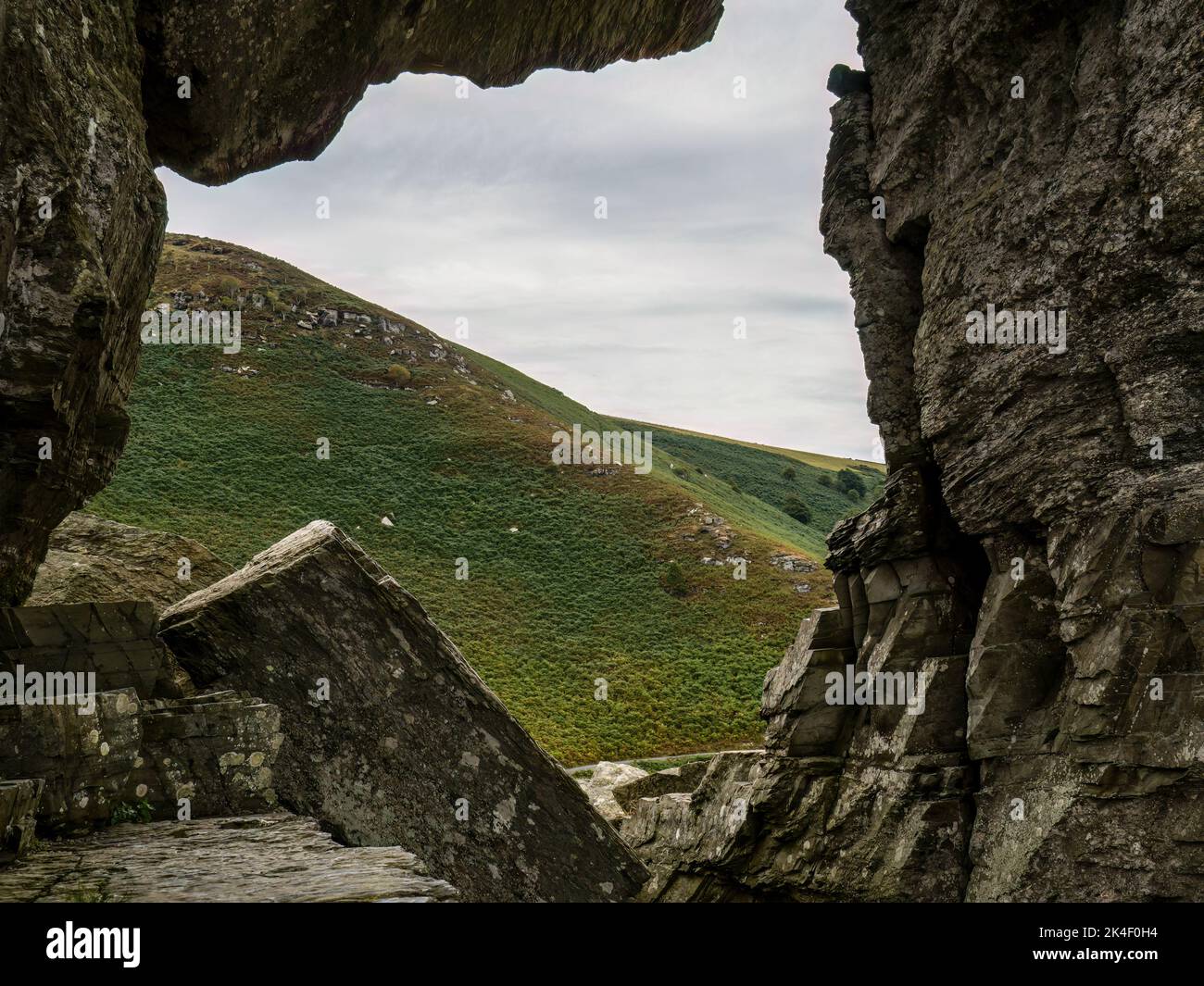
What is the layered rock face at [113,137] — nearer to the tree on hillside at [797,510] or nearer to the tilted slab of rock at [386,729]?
the tilted slab of rock at [386,729]

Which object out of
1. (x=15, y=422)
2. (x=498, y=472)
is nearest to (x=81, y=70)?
(x=15, y=422)

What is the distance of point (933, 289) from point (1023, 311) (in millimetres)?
2071

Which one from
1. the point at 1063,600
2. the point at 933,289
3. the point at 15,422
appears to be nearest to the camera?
the point at 15,422

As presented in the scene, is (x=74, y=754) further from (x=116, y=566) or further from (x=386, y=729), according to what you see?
(x=116, y=566)

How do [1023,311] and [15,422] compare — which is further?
[1023,311]

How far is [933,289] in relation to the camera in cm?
1611

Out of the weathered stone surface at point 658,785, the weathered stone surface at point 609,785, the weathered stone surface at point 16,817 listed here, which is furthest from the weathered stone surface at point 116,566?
the weathered stone surface at point 658,785

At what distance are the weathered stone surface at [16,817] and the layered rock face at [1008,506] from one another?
29.3 ft

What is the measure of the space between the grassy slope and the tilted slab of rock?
31189 millimetres

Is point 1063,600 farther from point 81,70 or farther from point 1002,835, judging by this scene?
point 81,70

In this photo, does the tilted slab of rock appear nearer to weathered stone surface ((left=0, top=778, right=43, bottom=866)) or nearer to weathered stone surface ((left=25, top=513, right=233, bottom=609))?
weathered stone surface ((left=25, top=513, right=233, bottom=609))

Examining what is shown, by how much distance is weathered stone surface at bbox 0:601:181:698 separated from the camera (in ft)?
27.3

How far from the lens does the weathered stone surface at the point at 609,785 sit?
2298cm

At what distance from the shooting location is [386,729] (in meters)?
12.0
